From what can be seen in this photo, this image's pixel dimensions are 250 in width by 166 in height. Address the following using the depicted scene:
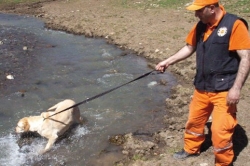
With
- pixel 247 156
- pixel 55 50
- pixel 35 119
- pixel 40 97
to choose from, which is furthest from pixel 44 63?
pixel 247 156

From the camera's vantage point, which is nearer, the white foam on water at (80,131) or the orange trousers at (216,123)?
the orange trousers at (216,123)

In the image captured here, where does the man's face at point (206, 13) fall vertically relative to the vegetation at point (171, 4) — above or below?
above

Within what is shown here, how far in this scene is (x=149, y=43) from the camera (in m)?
12.7

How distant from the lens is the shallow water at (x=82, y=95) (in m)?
6.62

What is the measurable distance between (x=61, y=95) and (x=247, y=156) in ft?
16.8

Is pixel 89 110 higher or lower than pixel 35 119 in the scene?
lower

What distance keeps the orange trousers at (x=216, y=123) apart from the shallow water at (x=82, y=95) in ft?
6.70

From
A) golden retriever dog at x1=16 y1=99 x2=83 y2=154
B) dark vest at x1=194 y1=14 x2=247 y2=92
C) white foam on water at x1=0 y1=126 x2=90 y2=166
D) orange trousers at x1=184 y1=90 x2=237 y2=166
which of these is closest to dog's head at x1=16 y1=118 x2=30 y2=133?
Answer: golden retriever dog at x1=16 y1=99 x2=83 y2=154

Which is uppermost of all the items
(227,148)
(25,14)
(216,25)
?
(216,25)

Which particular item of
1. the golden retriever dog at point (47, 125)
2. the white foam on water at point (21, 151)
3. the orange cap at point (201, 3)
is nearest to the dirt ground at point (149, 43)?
the white foam on water at point (21, 151)

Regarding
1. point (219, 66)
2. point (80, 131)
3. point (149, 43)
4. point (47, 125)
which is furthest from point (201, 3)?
point (149, 43)

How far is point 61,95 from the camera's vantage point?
29.4 ft

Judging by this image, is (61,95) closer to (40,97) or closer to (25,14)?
(40,97)

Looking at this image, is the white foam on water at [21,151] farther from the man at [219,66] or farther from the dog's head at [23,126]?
the man at [219,66]
